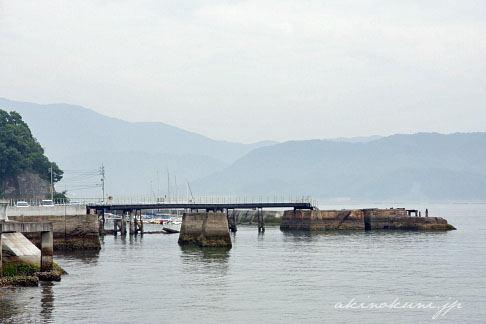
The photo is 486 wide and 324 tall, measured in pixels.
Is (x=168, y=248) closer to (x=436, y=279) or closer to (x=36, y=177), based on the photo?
(x=436, y=279)

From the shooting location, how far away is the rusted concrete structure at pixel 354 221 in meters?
135

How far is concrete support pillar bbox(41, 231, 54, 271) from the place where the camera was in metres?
56.5

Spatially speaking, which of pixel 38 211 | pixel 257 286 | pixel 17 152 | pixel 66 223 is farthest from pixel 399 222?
pixel 17 152

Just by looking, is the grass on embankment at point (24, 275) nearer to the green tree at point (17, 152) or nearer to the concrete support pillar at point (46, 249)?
the concrete support pillar at point (46, 249)

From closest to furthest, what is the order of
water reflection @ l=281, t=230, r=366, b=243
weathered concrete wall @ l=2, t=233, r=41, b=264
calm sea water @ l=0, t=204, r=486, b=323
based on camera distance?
calm sea water @ l=0, t=204, r=486, b=323 < weathered concrete wall @ l=2, t=233, r=41, b=264 < water reflection @ l=281, t=230, r=366, b=243

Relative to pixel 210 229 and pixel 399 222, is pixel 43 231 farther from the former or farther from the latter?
pixel 399 222

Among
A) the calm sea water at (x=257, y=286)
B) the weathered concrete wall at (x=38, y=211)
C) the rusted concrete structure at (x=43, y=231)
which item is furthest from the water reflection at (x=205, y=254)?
the rusted concrete structure at (x=43, y=231)

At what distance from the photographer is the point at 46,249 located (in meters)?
56.6

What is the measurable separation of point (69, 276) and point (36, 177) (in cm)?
11398

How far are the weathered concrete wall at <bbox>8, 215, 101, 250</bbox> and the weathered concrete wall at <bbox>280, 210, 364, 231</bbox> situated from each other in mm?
55367

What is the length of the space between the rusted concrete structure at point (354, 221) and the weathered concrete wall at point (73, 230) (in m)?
55.6

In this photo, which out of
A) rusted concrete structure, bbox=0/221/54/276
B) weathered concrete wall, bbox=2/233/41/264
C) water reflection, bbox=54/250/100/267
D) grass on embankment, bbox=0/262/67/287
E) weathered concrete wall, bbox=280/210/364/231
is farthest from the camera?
weathered concrete wall, bbox=280/210/364/231

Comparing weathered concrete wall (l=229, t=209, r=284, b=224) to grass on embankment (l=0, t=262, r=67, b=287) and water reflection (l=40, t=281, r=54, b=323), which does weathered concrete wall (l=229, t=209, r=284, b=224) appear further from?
water reflection (l=40, t=281, r=54, b=323)

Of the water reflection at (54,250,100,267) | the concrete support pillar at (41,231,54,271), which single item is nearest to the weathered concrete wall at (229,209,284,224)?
the water reflection at (54,250,100,267)
